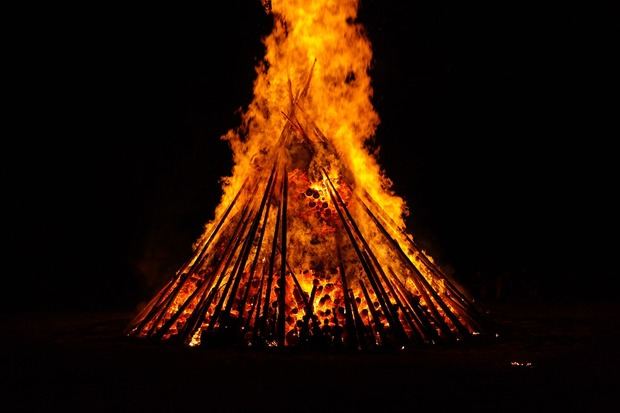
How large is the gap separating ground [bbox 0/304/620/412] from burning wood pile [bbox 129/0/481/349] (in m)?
0.40

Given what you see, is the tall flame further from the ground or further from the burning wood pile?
the ground

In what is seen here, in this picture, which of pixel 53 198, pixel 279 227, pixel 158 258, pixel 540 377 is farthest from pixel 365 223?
pixel 53 198

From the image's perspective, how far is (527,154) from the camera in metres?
17.7

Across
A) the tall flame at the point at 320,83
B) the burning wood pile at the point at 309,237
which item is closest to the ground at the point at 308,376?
the burning wood pile at the point at 309,237

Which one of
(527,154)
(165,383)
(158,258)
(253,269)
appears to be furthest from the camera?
(527,154)

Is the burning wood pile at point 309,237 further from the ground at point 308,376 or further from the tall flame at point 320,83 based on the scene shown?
the ground at point 308,376

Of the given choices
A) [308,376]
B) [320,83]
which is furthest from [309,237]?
[308,376]

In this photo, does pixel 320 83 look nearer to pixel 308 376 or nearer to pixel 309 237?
pixel 309 237

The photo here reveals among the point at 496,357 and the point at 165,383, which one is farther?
the point at 496,357

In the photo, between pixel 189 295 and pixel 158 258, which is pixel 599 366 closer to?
pixel 189 295

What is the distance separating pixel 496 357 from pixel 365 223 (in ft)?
7.12

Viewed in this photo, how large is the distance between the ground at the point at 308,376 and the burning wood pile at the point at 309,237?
404 mm

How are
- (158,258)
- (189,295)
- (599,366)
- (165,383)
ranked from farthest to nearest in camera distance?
1. (158,258)
2. (189,295)
3. (599,366)
4. (165,383)

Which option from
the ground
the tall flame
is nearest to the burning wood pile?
the tall flame
